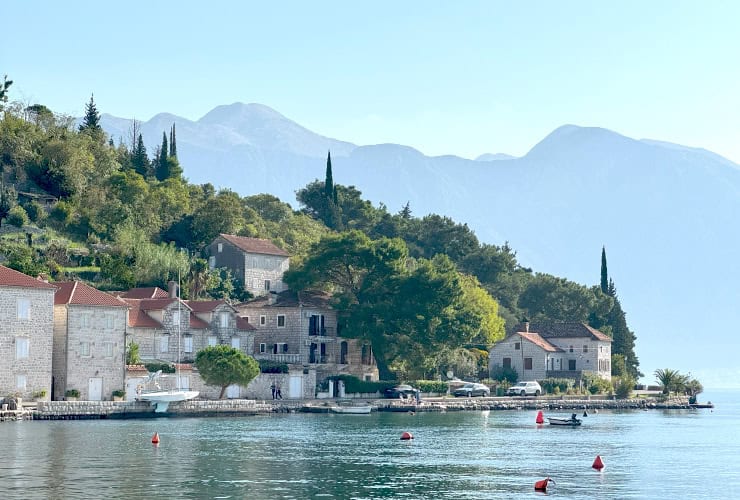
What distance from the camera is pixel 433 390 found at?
110062mm

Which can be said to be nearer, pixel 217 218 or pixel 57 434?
pixel 57 434

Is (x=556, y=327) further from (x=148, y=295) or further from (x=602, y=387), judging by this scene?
(x=148, y=295)

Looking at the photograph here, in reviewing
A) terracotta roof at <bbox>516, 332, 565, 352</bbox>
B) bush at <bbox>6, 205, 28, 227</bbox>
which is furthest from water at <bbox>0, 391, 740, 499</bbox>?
bush at <bbox>6, 205, 28, 227</bbox>

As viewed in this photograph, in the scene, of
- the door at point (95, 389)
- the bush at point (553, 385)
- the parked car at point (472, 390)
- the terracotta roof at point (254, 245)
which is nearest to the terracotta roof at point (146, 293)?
the terracotta roof at point (254, 245)

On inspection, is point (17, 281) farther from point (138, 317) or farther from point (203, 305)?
point (203, 305)

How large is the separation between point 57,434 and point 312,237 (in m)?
77.3

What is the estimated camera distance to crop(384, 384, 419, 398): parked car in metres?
105

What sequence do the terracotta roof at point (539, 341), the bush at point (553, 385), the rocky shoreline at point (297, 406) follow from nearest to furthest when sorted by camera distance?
1. the rocky shoreline at point (297, 406)
2. the bush at point (553, 385)
3. the terracotta roof at point (539, 341)

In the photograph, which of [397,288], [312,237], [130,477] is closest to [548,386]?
[397,288]

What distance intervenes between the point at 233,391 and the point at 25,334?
1936 centimetres

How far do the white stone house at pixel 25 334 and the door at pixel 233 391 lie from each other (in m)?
16.1

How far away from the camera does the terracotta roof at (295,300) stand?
10831 cm

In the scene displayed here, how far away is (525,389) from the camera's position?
11912cm

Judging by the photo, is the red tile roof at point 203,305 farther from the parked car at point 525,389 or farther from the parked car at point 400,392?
the parked car at point 525,389
